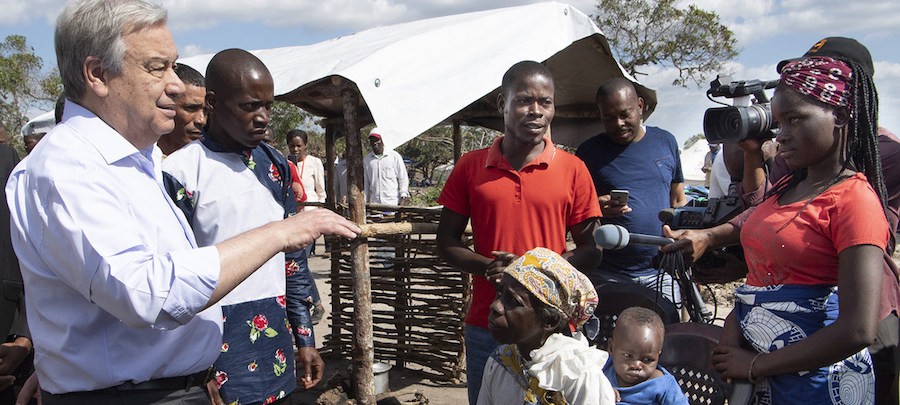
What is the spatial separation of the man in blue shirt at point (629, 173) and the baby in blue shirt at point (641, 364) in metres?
1.35

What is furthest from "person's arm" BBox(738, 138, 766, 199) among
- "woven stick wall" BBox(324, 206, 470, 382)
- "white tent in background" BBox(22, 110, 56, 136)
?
"white tent in background" BBox(22, 110, 56, 136)

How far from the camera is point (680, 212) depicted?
301 centimetres

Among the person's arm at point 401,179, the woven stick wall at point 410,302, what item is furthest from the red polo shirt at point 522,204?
the person's arm at point 401,179

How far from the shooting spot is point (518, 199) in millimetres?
2980

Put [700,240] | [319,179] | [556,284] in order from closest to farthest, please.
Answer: [556,284], [700,240], [319,179]

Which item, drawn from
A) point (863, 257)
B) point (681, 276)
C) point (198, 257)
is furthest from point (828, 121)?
point (198, 257)

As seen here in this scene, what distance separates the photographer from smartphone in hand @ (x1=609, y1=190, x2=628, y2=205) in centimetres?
369

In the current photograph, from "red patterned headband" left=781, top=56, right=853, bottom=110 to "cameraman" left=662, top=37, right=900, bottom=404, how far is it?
0.26 ft

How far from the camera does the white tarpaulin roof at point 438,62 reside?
4086mm

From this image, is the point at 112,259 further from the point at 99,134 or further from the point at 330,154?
the point at 330,154

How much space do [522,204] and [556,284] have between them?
0.68m

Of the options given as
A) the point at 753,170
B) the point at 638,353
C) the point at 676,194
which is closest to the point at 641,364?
the point at 638,353

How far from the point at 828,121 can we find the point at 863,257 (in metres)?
0.41

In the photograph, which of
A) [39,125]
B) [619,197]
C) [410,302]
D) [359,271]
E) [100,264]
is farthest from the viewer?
[410,302]
